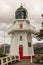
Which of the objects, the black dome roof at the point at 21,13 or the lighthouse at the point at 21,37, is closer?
the lighthouse at the point at 21,37

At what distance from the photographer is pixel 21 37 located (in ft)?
145

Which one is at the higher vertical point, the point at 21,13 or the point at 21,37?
the point at 21,13

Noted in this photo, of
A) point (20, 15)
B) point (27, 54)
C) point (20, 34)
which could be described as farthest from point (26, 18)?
point (27, 54)

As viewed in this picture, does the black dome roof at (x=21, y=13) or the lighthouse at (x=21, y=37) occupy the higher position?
the black dome roof at (x=21, y=13)

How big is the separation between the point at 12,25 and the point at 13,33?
208 centimetres

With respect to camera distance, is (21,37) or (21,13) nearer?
(21,37)

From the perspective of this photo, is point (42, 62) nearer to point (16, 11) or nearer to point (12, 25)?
point (12, 25)

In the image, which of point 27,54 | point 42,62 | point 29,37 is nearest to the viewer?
point 42,62

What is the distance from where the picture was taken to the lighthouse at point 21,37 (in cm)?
4319

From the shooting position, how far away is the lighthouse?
43.2 meters

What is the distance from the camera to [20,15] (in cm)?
4625

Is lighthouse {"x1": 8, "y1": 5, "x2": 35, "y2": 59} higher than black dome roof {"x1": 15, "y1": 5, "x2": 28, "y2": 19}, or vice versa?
black dome roof {"x1": 15, "y1": 5, "x2": 28, "y2": 19}

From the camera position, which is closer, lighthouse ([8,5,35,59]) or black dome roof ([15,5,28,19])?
lighthouse ([8,5,35,59])

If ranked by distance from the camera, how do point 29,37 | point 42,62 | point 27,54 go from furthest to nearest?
1. point 29,37
2. point 27,54
3. point 42,62
